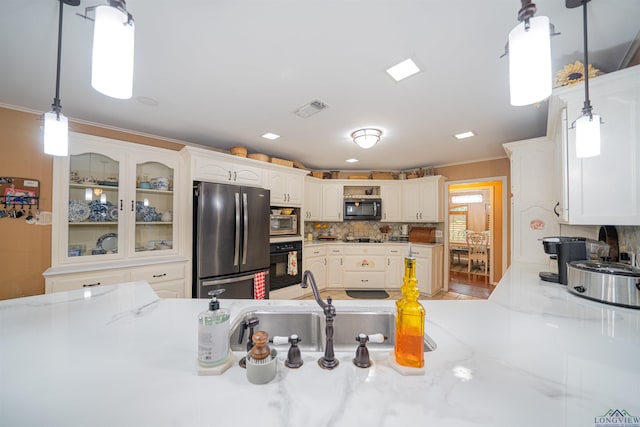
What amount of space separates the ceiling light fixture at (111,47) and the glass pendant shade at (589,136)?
188cm

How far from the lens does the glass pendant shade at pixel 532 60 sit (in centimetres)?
68

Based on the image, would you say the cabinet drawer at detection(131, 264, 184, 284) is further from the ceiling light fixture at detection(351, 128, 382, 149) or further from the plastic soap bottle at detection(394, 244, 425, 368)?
the plastic soap bottle at detection(394, 244, 425, 368)

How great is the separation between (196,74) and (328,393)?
6.68 feet

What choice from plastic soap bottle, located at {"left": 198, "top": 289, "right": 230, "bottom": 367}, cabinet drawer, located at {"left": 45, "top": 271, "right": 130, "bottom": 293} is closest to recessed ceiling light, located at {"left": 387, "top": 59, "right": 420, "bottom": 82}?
plastic soap bottle, located at {"left": 198, "top": 289, "right": 230, "bottom": 367}

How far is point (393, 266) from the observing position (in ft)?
13.8

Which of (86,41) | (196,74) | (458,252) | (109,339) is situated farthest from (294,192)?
(458,252)

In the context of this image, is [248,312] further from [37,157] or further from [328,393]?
[37,157]

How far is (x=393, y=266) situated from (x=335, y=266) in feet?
3.41

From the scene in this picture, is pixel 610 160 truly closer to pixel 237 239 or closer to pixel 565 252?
pixel 565 252

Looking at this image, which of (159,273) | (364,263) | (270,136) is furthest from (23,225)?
Answer: (364,263)

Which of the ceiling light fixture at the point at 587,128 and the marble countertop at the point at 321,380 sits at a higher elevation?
the ceiling light fixture at the point at 587,128

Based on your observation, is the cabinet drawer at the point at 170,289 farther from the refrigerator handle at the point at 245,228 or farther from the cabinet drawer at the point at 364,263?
the cabinet drawer at the point at 364,263

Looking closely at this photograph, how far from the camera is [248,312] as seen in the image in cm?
114

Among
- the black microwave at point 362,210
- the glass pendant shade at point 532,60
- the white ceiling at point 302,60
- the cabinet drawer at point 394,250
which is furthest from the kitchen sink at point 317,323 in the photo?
the black microwave at point 362,210
